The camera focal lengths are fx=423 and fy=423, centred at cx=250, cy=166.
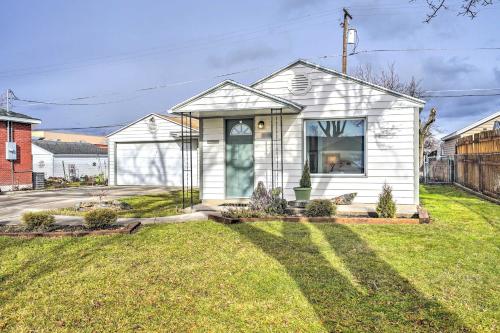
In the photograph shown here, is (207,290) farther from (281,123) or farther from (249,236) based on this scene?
(281,123)

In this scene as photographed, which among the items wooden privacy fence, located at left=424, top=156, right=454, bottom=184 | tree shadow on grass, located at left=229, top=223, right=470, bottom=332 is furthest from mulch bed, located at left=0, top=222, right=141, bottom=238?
wooden privacy fence, located at left=424, top=156, right=454, bottom=184

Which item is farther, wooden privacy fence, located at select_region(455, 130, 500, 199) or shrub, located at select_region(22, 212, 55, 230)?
wooden privacy fence, located at select_region(455, 130, 500, 199)

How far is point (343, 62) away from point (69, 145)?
23007 mm

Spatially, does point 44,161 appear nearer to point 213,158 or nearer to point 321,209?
point 213,158

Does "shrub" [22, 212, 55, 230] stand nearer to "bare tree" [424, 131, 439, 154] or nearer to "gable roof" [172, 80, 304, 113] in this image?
"gable roof" [172, 80, 304, 113]

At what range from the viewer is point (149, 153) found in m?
22.0

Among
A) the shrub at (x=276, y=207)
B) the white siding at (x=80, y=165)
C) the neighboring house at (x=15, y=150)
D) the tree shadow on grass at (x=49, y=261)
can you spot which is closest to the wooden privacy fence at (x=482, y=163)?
the shrub at (x=276, y=207)

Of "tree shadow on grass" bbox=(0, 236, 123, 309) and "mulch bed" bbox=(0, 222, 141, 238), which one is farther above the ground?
"mulch bed" bbox=(0, 222, 141, 238)

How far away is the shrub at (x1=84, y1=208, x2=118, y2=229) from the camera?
24.5ft

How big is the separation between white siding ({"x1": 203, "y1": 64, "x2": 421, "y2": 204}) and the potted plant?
2.37 feet

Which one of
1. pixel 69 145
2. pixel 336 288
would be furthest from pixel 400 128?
pixel 69 145

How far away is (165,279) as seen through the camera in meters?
4.69

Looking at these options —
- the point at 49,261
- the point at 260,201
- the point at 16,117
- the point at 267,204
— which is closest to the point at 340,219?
the point at 267,204

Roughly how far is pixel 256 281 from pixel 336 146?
7.20 m
